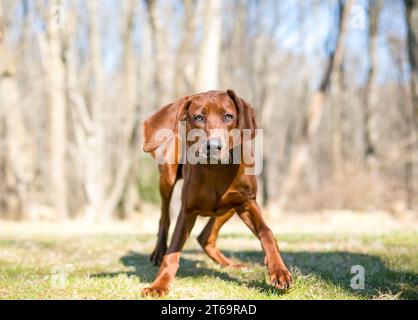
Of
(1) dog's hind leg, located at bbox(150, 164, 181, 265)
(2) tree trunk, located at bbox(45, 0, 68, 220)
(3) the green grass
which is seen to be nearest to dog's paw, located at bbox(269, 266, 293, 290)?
(3) the green grass

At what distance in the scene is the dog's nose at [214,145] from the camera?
13.4ft

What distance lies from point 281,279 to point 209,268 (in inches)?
71.7

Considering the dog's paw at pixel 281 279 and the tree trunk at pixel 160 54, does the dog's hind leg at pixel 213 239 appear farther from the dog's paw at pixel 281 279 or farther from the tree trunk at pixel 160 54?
the tree trunk at pixel 160 54

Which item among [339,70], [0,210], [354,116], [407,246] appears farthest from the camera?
[354,116]

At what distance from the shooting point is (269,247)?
169 inches

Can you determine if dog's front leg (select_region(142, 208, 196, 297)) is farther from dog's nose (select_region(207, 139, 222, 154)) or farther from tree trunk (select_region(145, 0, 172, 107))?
tree trunk (select_region(145, 0, 172, 107))

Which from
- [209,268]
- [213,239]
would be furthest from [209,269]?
[213,239]

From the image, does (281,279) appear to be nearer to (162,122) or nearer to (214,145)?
(214,145)

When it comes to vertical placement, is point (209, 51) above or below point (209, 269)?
above

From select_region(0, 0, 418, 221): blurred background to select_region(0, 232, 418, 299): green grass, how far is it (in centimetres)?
340
